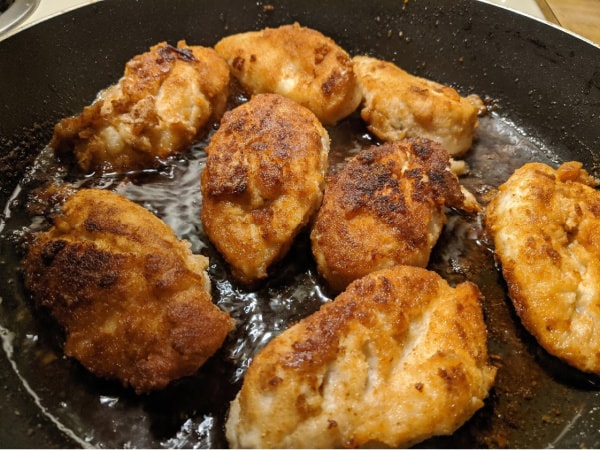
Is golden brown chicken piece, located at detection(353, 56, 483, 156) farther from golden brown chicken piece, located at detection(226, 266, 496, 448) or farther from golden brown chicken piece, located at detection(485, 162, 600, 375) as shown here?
golden brown chicken piece, located at detection(226, 266, 496, 448)

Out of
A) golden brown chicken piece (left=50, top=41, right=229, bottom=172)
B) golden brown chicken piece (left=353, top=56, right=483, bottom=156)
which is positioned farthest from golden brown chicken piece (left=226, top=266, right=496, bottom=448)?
golden brown chicken piece (left=50, top=41, right=229, bottom=172)

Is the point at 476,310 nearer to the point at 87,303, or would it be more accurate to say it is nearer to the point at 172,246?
the point at 172,246

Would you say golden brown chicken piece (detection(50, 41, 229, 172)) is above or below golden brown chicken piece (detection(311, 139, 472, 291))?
above

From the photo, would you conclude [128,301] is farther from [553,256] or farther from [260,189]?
[553,256]

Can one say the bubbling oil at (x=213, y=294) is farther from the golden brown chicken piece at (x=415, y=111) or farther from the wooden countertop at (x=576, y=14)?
the wooden countertop at (x=576, y=14)

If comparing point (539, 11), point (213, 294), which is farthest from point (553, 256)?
point (539, 11)
